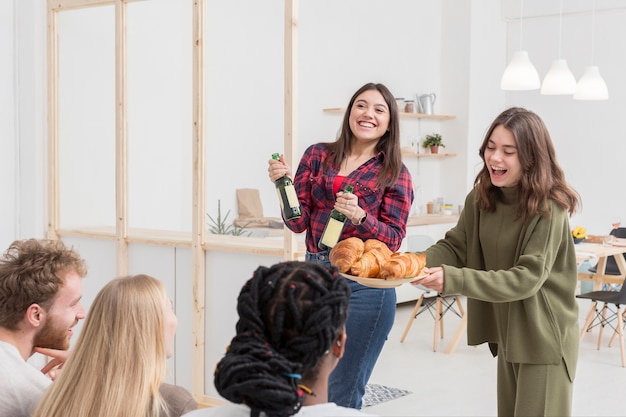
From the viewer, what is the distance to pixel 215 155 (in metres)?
4.70

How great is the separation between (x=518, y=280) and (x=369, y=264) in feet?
1.35

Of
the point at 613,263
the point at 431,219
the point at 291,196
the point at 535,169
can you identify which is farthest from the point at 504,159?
the point at 431,219

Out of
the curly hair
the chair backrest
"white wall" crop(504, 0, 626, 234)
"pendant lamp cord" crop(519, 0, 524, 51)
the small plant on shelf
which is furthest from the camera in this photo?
"pendant lamp cord" crop(519, 0, 524, 51)

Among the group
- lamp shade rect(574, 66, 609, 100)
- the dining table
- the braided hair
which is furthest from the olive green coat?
lamp shade rect(574, 66, 609, 100)

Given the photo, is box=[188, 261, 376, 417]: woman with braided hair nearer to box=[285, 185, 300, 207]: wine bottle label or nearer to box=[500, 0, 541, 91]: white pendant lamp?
box=[285, 185, 300, 207]: wine bottle label

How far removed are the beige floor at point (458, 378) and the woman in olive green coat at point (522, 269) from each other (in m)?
1.85

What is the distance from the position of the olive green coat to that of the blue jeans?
0.80 feet

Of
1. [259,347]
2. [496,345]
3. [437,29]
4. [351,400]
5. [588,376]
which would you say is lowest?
[588,376]

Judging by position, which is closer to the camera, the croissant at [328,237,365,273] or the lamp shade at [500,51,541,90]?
the croissant at [328,237,365,273]

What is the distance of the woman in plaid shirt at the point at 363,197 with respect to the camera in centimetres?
266

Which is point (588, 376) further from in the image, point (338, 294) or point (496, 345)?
point (338, 294)

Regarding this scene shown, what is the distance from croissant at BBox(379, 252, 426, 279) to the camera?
88.0 inches

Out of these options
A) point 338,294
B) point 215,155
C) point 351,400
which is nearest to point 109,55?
point 215,155

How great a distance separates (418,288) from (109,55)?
3.41 meters
